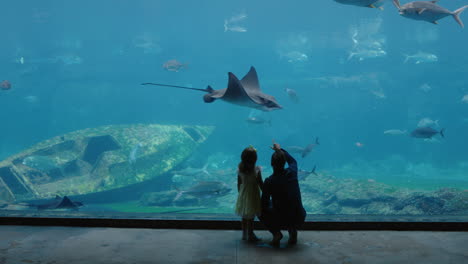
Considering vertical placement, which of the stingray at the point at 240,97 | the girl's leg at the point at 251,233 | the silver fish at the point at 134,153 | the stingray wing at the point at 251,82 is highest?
the stingray wing at the point at 251,82

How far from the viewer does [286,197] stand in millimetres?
2330

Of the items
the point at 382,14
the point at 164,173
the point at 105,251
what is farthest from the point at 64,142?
the point at 382,14

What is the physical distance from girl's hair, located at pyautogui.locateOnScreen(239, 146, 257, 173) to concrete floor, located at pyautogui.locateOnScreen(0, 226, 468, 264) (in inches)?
21.4

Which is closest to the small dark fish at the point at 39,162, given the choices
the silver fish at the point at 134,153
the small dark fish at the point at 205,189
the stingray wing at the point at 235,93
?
the silver fish at the point at 134,153

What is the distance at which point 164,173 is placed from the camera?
12.7 metres

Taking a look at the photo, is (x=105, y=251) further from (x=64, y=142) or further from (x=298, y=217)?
(x=64, y=142)

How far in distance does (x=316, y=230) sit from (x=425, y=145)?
44.1 meters

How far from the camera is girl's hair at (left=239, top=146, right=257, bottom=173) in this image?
232 centimetres

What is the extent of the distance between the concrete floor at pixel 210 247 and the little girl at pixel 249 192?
0.14m

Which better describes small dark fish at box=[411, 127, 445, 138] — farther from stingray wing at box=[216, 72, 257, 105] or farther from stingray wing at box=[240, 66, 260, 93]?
stingray wing at box=[216, 72, 257, 105]

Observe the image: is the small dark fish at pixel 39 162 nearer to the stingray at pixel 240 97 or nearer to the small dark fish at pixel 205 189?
the small dark fish at pixel 205 189

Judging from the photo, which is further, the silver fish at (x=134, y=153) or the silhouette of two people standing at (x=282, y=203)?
the silver fish at (x=134, y=153)

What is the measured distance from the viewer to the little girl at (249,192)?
235cm

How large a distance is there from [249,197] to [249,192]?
42 millimetres
